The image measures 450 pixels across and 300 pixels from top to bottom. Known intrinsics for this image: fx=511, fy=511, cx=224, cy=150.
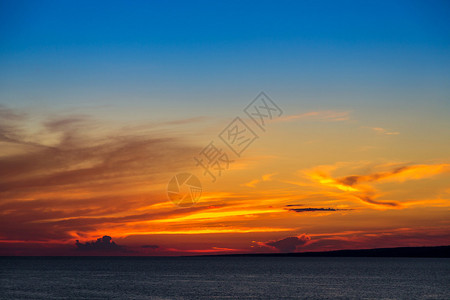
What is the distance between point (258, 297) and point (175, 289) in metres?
22.4

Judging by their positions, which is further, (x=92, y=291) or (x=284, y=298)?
(x=92, y=291)

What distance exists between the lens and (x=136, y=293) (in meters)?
101

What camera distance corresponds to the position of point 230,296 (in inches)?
3760

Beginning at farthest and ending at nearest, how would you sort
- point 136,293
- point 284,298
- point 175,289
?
point 175,289
point 136,293
point 284,298

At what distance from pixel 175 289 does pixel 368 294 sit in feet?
131

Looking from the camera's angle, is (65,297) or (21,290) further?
(21,290)

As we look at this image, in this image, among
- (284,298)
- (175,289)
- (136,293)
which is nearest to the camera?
(284,298)

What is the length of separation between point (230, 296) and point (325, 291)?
925 inches

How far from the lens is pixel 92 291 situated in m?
106

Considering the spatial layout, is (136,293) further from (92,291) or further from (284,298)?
(284,298)

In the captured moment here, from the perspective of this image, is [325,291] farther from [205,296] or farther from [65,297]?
[65,297]

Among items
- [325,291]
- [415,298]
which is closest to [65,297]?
[325,291]

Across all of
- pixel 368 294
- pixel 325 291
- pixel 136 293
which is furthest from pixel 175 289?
pixel 368 294

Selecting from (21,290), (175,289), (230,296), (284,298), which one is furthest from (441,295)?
(21,290)
